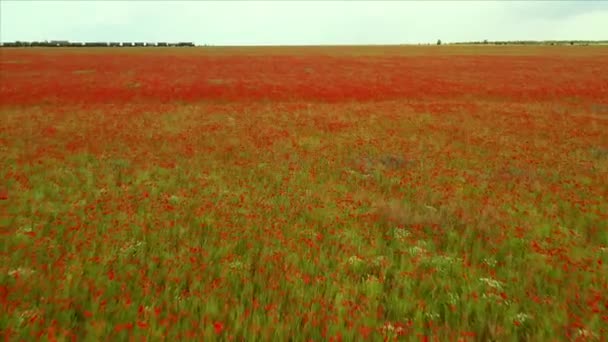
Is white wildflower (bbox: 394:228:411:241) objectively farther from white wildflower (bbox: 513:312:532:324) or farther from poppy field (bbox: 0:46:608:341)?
white wildflower (bbox: 513:312:532:324)

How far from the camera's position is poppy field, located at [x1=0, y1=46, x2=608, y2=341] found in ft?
12.6

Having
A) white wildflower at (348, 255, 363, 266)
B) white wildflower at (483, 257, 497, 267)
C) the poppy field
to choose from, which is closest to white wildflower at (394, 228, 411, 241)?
the poppy field

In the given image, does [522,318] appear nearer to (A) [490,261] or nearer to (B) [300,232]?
(A) [490,261]

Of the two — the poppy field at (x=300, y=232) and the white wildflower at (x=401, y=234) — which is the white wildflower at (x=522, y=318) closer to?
the poppy field at (x=300, y=232)

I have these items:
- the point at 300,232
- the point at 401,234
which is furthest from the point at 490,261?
the point at 300,232

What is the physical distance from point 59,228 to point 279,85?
25.2m

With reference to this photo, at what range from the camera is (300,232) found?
609 centimetres

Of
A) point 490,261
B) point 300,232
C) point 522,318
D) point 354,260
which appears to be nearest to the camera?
point 522,318

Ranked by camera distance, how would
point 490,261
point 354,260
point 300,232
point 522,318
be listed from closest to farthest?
1. point 522,318
2. point 354,260
3. point 490,261
4. point 300,232

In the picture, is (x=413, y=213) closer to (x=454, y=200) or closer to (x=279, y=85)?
(x=454, y=200)

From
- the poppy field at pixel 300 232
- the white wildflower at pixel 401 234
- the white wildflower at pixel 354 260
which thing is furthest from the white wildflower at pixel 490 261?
the white wildflower at pixel 354 260

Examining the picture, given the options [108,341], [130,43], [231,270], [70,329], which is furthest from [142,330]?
[130,43]

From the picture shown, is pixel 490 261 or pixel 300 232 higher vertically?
pixel 300 232

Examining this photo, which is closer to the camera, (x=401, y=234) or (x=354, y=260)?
(x=354, y=260)
